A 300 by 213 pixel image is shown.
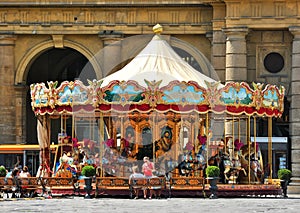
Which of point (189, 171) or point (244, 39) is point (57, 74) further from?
point (189, 171)

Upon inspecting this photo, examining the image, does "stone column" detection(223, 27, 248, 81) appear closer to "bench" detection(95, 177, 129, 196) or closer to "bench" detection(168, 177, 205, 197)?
"bench" detection(168, 177, 205, 197)

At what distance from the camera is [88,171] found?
161 ft

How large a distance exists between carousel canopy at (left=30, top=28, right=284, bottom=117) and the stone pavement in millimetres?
3521

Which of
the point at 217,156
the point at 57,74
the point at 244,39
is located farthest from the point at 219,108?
the point at 57,74

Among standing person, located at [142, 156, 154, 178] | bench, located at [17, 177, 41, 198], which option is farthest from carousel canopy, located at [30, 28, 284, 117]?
bench, located at [17, 177, 41, 198]

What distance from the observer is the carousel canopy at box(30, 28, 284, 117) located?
4947 centimetres

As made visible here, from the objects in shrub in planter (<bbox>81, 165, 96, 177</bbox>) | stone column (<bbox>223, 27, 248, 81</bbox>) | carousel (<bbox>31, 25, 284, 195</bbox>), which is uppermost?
stone column (<bbox>223, 27, 248, 81</bbox>)

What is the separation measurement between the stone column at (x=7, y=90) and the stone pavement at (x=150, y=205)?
15.0m

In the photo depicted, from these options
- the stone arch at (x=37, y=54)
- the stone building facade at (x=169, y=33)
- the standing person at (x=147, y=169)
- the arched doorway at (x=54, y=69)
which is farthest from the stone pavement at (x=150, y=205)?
the arched doorway at (x=54, y=69)

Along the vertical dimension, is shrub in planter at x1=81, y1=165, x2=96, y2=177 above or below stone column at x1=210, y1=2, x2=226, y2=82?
below

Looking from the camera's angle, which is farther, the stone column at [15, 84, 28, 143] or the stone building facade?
the stone column at [15, 84, 28, 143]

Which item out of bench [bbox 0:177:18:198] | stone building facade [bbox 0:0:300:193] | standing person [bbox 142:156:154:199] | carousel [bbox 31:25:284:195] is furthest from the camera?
stone building facade [bbox 0:0:300:193]

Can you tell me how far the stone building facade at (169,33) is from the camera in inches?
2416

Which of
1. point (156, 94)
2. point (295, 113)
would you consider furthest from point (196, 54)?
point (156, 94)
